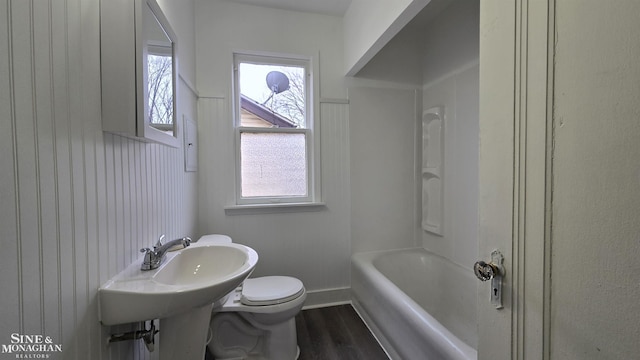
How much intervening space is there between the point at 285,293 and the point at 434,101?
1935mm

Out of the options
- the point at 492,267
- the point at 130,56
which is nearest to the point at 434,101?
the point at 492,267

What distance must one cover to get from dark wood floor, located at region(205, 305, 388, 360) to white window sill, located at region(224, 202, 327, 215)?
0.87 meters

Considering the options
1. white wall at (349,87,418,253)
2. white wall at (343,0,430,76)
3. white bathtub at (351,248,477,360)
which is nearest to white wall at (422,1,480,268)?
white bathtub at (351,248,477,360)

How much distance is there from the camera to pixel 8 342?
0.49 m

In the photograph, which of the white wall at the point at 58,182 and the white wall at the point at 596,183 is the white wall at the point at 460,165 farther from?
the white wall at the point at 58,182

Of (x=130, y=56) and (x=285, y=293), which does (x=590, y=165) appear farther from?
(x=285, y=293)

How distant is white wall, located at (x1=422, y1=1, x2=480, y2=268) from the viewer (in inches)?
72.1

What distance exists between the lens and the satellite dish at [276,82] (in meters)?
2.22

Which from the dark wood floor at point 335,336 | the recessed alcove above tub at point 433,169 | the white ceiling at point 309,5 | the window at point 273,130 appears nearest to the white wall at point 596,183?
the dark wood floor at point 335,336

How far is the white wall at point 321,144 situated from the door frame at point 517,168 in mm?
1550

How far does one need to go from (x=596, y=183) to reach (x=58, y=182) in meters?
1.17

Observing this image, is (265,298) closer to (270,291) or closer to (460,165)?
(270,291)

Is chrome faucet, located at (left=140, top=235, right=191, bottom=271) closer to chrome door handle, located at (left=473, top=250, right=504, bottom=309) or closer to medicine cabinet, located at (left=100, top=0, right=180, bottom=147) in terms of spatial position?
medicine cabinet, located at (left=100, top=0, right=180, bottom=147)

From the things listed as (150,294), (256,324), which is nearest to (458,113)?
(256,324)
